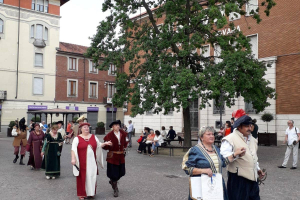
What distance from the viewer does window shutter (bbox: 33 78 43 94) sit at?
40.3 m

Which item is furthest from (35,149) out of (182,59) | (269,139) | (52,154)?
(269,139)

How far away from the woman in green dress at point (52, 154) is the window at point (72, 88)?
112ft

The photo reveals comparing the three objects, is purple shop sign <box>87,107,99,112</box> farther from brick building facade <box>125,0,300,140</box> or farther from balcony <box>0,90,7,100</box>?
brick building facade <box>125,0,300,140</box>

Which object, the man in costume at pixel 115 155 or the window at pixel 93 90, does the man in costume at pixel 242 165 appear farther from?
the window at pixel 93 90

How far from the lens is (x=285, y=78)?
2323 centimetres

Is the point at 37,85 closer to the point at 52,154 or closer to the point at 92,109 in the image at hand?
the point at 92,109

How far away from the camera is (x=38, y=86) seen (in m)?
40.6

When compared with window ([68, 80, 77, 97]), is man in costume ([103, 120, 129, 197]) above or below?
below

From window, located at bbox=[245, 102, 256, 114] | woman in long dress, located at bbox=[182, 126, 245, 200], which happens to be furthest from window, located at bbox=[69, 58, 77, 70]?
woman in long dress, located at bbox=[182, 126, 245, 200]

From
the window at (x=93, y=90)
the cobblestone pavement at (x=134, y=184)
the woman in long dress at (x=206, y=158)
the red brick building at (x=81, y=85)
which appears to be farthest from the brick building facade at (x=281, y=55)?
the window at (x=93, y=90)

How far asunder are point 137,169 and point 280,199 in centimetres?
568

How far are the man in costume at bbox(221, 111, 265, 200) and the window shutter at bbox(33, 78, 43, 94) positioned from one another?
127 ft

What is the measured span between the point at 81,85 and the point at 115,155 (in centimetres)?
3829

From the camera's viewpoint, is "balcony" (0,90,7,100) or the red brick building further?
the red brick building
